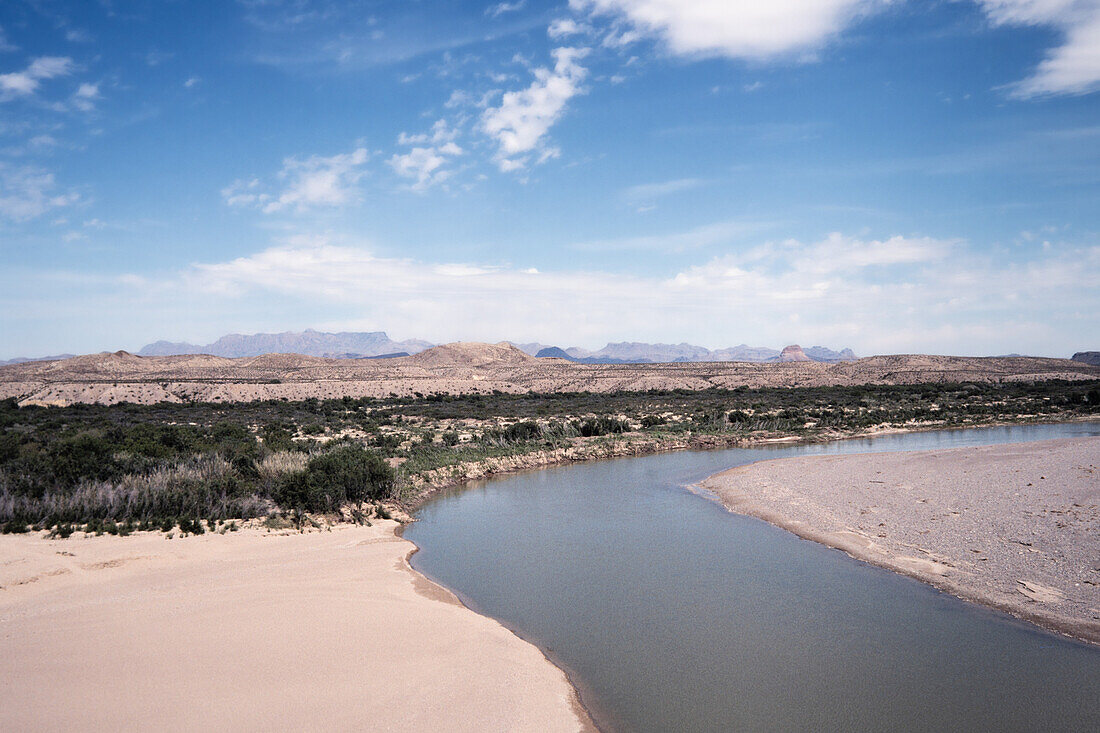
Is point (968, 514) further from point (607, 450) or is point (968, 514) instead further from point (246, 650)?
point (607, 450)

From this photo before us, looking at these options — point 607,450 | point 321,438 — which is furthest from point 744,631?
point 321,438

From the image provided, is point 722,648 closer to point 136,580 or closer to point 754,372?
point 136,580

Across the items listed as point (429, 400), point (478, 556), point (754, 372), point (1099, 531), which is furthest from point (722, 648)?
point (754, 372)

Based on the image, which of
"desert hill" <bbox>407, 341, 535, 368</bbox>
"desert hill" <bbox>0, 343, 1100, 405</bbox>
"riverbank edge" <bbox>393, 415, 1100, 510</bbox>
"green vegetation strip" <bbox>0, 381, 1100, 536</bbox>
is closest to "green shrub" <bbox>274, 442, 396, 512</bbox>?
"green vegetation strip" <bbox>0, 381, 1100, 536</bbox>

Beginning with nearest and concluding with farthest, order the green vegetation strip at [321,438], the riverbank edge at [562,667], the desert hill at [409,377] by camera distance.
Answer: the riverbank edge at [562,667]
the green vegetation strip at [321,438]
the desert hill at [409,377]

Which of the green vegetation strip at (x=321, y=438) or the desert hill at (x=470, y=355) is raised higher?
the desert hill at (x=470, y=355)

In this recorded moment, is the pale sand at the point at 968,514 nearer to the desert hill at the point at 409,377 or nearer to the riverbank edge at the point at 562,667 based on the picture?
the riverbank edge at the point at 562,667

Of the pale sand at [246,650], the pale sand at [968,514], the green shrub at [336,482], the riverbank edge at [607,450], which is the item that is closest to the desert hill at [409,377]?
the riverbank edge at [607,450]
